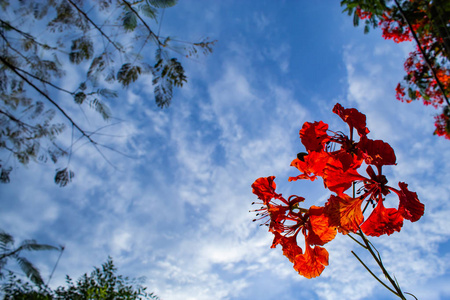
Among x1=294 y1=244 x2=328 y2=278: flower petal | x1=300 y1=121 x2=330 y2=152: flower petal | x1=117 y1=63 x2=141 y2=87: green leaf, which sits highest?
x1=117 y1=63 x2=141 y2=87: green leaf

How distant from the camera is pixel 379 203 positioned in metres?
0.88

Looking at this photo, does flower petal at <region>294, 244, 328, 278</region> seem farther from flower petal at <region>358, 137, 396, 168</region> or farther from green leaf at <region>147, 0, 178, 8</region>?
green leaf at <region>147, 0, 178, 8</region>

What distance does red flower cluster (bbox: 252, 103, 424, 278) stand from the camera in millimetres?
810

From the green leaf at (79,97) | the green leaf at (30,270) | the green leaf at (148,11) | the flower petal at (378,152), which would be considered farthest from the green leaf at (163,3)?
the green leaf at (30,270)

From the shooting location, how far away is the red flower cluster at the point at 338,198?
810 mm

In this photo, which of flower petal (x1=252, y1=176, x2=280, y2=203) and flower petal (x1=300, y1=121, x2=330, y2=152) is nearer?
flower petal (x1=300, y1=121, x2=330, y2=152)

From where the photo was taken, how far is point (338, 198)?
808 millimetres

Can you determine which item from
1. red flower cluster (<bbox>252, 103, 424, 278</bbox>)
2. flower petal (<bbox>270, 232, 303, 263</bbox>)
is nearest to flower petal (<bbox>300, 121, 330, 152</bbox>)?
red flower cluster (<bbox>252, 103, 424, 278</bbox>)

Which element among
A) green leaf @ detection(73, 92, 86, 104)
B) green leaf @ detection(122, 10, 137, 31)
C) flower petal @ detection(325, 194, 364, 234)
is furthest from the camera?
green leaf @ detection(73, 92, 86, 104)

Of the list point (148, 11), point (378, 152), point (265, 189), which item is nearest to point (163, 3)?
point (148, 11)

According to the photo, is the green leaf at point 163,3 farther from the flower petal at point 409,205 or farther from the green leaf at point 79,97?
the flower petal at point 409,205

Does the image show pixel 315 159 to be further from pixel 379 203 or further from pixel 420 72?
pixel 420 72

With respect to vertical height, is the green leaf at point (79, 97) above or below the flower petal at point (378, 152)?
above

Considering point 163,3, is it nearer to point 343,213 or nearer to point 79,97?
point 79,97
